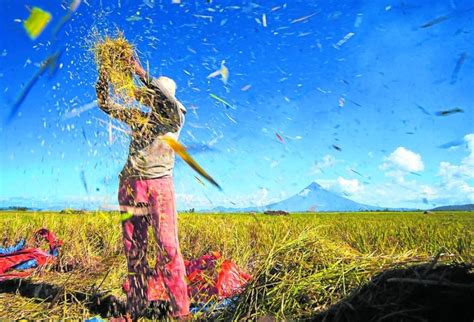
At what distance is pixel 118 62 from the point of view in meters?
4.04

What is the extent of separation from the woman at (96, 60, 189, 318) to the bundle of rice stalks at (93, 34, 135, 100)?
0.45ft

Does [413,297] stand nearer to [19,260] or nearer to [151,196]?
[151,196]

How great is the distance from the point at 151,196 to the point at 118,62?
47.2 inches

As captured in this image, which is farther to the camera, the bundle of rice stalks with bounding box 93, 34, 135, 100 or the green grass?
the bundle of rice stalks with bounding box 93, 34, 135, 100

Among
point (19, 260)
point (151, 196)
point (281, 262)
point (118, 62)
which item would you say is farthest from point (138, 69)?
point (19, 260)

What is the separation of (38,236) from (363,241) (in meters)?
4.70

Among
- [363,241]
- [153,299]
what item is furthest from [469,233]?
[153,299]

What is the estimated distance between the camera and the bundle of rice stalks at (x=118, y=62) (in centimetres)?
391

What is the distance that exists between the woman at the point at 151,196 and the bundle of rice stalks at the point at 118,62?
136 millimetres

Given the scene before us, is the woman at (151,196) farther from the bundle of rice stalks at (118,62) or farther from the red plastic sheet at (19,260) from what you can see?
the red plastic sheet at (19,260)

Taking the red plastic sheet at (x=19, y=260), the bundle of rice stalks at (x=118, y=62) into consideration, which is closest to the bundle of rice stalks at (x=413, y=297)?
the bundle of rice stalks at (x=118, y=62)

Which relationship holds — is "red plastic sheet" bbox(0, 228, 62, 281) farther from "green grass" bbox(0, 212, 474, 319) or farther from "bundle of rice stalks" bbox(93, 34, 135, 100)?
"bundle of rice stalks" bbox(93, 34, 135, 100)

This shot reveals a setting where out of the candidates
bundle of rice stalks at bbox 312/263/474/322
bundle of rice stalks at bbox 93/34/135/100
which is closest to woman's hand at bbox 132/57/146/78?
bundle of rice stalks at bbox 93/34/135/100

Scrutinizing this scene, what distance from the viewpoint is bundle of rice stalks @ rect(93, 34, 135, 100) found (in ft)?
12.8
